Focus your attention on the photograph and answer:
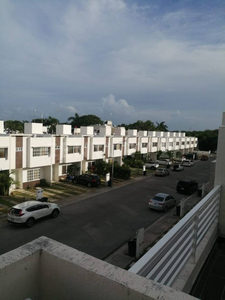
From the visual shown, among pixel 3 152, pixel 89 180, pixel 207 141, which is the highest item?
Result: pixel 3 152

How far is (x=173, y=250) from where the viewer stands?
134 inches

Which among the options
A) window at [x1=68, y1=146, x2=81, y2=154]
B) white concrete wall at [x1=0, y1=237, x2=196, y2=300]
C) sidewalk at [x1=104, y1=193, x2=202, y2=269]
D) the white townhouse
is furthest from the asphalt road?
the white townhouse

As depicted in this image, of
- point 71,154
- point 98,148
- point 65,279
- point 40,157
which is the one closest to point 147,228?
point 65,279

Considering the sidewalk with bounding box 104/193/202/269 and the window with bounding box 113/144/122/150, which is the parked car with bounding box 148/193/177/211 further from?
the window with bounding box 113/144/122/150

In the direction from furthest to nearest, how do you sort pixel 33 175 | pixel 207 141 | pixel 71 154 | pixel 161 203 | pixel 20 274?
pixel 207 141, pixel 71 154, pixel 33 175, pixel 161 203, pixel 20 274

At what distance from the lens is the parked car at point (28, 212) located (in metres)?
15.3

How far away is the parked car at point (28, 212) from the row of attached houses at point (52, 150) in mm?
8446

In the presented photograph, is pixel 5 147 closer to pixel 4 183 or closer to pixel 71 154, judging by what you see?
pixel 4 183

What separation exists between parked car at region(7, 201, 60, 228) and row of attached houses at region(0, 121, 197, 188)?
27.7ft

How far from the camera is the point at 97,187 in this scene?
28109 mm

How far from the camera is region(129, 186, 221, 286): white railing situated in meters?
2.58

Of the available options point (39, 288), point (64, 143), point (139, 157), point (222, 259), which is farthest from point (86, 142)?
point (39, 288)

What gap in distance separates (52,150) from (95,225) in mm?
13922

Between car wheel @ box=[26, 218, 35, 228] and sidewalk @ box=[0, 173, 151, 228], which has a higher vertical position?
car wheel @ box=[26, 218, 35, 228]
